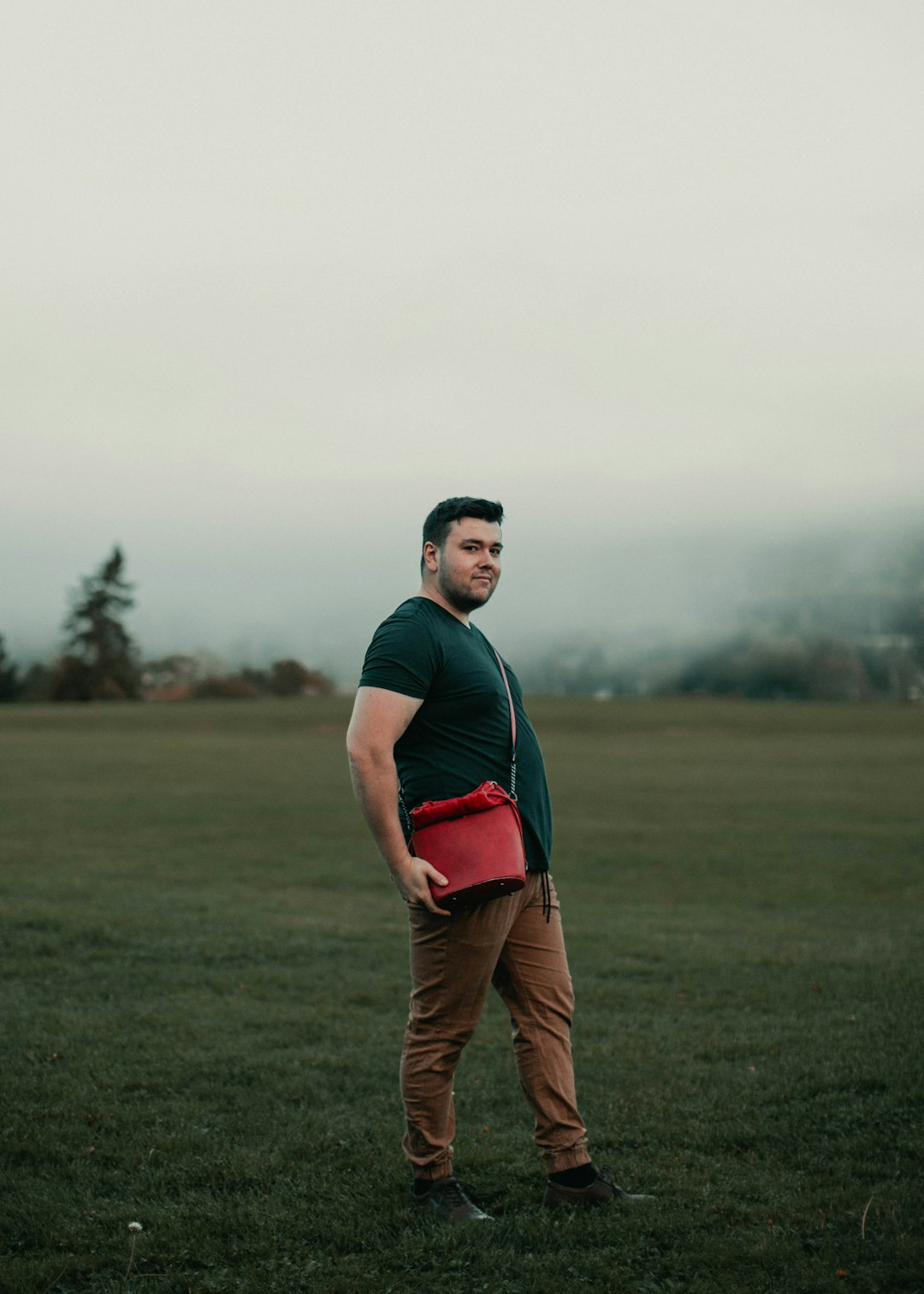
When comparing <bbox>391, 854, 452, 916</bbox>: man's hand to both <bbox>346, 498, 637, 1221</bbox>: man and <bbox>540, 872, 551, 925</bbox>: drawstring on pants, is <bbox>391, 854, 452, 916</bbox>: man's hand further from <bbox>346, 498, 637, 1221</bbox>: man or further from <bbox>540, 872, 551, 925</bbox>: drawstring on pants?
<bbox>540, 872, 551, 925</bbox>: drawstring on pants

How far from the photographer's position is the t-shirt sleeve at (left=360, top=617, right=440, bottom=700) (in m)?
4.14

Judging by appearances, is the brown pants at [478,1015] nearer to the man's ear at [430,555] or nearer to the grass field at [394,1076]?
the grass field at [394,1076]

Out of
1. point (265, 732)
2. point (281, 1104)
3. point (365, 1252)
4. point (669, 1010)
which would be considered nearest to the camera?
point (365, 1252)

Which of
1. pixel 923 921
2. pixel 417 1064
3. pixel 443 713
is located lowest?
pixel 923 921

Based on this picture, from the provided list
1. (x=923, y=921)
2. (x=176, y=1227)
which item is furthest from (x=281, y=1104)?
(x=923, y=921)

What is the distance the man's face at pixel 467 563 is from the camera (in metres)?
4.39

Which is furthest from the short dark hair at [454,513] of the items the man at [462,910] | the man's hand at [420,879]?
the man's hand at [420,879]

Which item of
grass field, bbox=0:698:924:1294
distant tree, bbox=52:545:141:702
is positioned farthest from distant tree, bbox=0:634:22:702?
grass field, bbox=0:698:924:1294

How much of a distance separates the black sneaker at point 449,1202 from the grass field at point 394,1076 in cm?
9

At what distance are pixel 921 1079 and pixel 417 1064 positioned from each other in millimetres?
2910

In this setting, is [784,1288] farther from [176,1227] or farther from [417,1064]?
[176,1227]

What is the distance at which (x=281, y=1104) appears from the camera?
5602mm

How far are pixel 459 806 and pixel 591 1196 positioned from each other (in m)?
1.54

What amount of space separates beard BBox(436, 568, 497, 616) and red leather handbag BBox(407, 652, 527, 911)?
684mm
